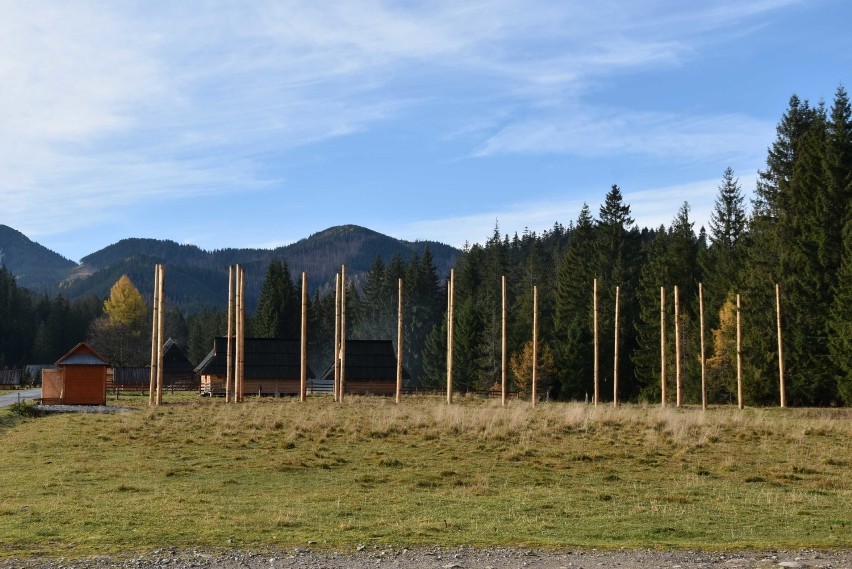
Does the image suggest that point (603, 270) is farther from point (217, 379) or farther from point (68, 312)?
point (68, 312)

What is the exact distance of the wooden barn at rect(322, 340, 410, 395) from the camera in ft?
251

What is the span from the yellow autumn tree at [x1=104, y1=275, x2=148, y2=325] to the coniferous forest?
96.4 inches

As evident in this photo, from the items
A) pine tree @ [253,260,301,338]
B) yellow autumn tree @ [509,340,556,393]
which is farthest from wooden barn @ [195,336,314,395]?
pine tree @ [253,260,301,338]

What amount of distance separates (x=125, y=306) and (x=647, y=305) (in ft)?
245

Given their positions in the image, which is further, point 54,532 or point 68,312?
point 68,312

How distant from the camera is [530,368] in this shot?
262 feet

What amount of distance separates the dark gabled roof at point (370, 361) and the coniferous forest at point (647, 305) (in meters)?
12.6

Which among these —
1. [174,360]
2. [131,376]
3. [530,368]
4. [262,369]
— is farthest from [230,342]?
[174,360]

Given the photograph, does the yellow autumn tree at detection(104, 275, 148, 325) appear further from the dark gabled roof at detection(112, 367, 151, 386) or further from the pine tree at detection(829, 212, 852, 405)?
the pine tree at detection(829, 212, 852, 405)

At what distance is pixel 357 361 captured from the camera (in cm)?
7731

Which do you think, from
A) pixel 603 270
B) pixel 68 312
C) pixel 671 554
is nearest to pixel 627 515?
pixel 671 554

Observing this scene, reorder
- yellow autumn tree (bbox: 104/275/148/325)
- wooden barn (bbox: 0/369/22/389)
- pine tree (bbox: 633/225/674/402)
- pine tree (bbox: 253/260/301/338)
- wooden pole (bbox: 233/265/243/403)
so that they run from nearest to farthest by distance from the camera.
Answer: wooden pole (bbox: 233/265/243/403) → pine tree (bbox: 633/225/674/402) → wooden barn (bbox: 0/369/22/389) → pine tree (bbox: 253/260/301/338) → yellow autumn tree (bbox: 104/275/148/325)

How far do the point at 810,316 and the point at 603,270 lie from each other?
32.7 meters

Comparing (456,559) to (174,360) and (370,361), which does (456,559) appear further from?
(174,360)
